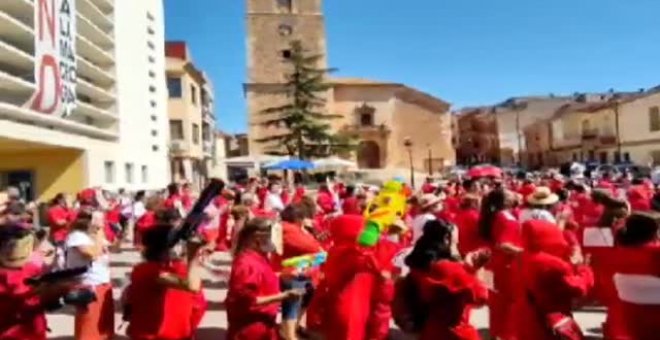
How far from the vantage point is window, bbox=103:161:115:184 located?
121 feet

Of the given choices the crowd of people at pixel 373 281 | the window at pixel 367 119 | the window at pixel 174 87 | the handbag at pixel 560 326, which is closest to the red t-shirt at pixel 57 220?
the crowd of people at pixel 373 281

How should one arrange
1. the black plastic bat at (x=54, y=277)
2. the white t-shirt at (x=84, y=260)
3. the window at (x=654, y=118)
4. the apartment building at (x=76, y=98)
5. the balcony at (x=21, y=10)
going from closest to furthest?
the black plastic bat at (x=54, y=277) → the white t-shirt at (x=84, y=260) → the apartment building at (x=76, y=98) → the balcony at (x=21, y=10) → the window at (x=654, y=118)

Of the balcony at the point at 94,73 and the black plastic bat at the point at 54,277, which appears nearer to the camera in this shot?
the black plastic bat at the point at 54,277

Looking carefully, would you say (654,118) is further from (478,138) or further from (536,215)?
(536,215)

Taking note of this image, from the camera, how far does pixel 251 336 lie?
499 cm

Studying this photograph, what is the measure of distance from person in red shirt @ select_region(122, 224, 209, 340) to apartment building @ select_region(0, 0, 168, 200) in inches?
816

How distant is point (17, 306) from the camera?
15.1ft

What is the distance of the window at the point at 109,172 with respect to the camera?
121ft

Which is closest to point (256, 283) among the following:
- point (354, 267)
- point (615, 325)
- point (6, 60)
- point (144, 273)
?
point (144, 273)

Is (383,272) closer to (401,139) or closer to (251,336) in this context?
(251,336)

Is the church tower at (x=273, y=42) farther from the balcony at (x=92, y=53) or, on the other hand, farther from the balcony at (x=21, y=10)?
the balcony at (x=21, y=10)

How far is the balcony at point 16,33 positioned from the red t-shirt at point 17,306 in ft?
81.6

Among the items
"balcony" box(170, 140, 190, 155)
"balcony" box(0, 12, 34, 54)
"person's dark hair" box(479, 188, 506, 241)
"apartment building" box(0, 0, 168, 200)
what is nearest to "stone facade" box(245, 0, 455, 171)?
"balcony" box(170, 140, 190, 155)

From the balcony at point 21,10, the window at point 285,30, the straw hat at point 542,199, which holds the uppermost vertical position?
the window at point 285,30
